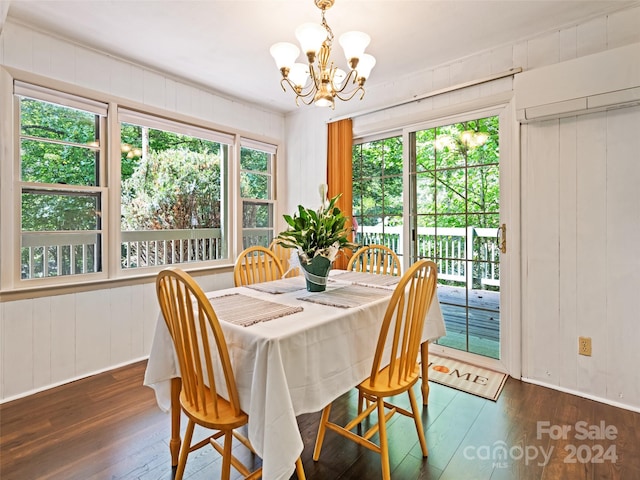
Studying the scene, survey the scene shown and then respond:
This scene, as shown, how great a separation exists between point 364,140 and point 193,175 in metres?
1.89

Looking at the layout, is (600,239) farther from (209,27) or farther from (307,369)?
(209,27)

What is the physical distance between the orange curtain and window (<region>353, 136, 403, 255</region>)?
130 mm

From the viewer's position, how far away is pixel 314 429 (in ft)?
6.21

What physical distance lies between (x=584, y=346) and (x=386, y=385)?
5.63 ft

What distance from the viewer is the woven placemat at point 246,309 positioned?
1372mm

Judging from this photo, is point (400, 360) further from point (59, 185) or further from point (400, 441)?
point (59, 185)

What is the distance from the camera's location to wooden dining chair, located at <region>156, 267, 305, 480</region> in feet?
3.80

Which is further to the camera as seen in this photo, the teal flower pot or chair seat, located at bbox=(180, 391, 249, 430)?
the teal flower pot

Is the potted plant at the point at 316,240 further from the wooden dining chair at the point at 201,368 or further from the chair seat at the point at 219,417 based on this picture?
the chair seat at the point at 219,417

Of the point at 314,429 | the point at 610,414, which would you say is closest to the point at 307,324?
the point at 314,429

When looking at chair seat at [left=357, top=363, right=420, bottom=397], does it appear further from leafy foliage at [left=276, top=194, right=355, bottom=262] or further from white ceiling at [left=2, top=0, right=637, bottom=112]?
white ceiling at [left=2, top=0, right=637, bottom=112]

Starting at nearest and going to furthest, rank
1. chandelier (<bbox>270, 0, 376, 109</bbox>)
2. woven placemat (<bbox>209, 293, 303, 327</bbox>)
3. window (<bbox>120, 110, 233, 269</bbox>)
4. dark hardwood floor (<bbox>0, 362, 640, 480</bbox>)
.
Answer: woven placemat (<bbox>209, 293, 303, 327</bbox>)
dark hardwood floor (<bbox>0, 362, 640, 480</bbox>)
chandelier (<bbox>270, 0, 376, 109</bbox>)
window (<bbox>120, 110, 233, 269</bbox>)

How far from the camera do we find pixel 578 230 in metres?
2.28

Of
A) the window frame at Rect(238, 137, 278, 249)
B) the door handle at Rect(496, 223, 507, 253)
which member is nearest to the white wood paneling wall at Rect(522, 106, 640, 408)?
the door handle at Rect(496, 223, 507, 253)
